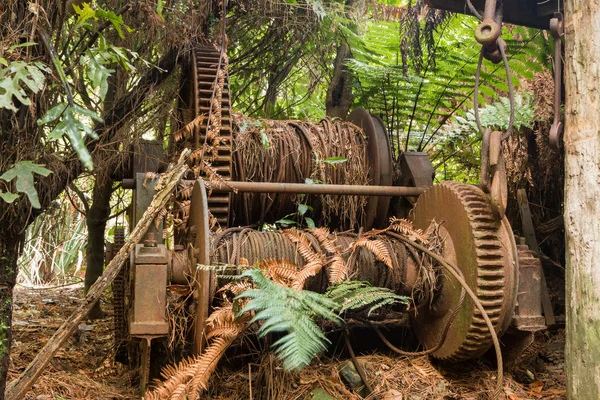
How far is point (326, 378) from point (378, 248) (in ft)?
2.44

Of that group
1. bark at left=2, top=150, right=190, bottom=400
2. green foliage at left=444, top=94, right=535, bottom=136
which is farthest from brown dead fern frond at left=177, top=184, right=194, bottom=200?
green foliage at left=444, top=94, right=535, bottom=136

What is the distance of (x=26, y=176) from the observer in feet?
8.93

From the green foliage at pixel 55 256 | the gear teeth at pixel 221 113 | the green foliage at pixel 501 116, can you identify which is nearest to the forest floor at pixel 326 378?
the gear teeth at pixel 221 113

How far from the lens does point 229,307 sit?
10.3 ft

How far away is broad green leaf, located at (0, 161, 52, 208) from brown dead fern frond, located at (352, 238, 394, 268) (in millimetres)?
1685

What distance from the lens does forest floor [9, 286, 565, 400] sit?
3.33 meters

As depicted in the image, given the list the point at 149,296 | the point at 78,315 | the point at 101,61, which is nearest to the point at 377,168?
the point at 149,296

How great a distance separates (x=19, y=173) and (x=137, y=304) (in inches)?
31.6

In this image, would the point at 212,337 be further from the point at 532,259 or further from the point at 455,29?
the point at 455,29

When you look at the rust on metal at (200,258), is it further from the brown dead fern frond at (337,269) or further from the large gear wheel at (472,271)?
the large gear wheel at (472,271)

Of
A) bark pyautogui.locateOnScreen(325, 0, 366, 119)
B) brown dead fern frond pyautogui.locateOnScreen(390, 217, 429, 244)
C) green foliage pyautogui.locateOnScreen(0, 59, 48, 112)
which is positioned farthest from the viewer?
bark pyautogui.locateOnScreen(325, 0, 366, 119)

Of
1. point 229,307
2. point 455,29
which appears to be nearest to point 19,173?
point 229,307

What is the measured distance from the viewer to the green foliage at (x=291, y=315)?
2.40 meters

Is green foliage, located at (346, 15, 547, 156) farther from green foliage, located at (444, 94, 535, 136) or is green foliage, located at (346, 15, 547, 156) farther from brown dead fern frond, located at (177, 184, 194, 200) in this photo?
brown dead fern frond, located at (177, 184, 194, 200)
